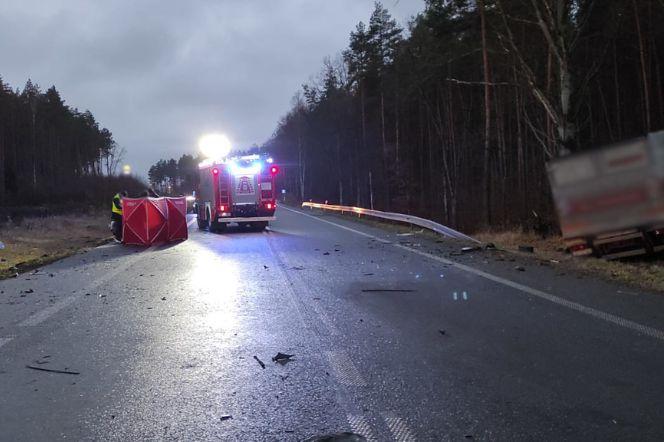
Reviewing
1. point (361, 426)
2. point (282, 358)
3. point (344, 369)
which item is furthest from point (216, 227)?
point (361, 426)

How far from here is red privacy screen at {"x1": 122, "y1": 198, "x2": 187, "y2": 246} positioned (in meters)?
18.0

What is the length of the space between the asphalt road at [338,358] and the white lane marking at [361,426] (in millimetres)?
16

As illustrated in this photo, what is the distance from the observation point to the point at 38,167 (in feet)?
269

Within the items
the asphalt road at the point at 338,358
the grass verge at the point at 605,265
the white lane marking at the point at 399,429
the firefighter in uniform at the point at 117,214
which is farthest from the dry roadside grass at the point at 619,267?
the firefighter in uniform at the point at 117,214

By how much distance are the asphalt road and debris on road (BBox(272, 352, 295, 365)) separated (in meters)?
0.06

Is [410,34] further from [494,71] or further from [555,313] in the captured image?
[555,313]

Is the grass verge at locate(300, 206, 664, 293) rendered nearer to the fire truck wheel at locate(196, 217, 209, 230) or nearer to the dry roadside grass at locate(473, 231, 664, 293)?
the dry roadside grass at locate(473, 231, 664, 293)

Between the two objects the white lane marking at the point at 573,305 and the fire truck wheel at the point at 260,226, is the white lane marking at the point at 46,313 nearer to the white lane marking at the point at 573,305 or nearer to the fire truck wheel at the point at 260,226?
the white lane marking at the point at 573,305

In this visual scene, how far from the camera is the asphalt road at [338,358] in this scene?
383 centimetres

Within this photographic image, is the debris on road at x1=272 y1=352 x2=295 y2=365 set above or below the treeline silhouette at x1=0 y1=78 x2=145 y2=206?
below

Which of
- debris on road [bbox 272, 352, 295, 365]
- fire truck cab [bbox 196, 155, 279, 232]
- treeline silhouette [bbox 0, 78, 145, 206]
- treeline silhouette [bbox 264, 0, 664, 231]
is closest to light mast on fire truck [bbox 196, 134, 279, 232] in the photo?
fire truck cab [bbox 196, 155, 279, 232]

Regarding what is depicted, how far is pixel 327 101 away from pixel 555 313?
58.4 metres

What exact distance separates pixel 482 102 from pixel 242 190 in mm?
21573

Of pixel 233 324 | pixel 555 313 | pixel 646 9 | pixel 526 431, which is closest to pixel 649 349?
pixel 555 313
